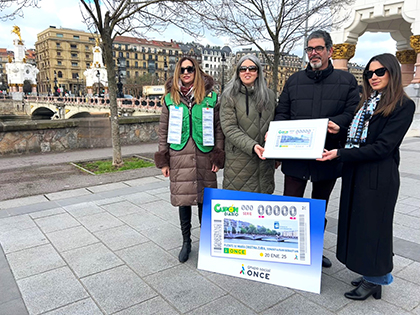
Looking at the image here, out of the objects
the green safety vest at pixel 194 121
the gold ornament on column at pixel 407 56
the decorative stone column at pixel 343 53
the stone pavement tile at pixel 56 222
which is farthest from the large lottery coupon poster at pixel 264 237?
the gold ornament on column at pixel 407 56

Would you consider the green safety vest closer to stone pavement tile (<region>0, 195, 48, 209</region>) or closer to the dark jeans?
the dark jeans

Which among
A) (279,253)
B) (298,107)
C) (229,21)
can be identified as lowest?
(279,253)

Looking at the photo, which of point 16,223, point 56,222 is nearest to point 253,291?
point 56,222

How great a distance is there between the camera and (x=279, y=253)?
8.87 feet

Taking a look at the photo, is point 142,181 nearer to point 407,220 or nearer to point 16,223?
point 16,223

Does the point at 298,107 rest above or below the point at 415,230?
above

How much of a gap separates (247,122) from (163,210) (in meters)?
2.43

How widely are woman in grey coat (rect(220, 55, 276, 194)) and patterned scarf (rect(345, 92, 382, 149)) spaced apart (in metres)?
0.72

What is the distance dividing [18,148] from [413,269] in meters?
9.77

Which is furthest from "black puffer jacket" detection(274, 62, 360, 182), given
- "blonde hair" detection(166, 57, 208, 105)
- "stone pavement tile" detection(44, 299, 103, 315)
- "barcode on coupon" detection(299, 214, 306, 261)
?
"stone pavement tile" detection(44, 299, 103, 315)

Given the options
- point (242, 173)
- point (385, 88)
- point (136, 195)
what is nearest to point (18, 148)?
point (136, 195)

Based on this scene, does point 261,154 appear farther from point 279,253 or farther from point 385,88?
point 385,88

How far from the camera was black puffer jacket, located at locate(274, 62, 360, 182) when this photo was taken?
8.87 ft

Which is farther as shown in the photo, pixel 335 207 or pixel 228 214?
pixel 335 207
